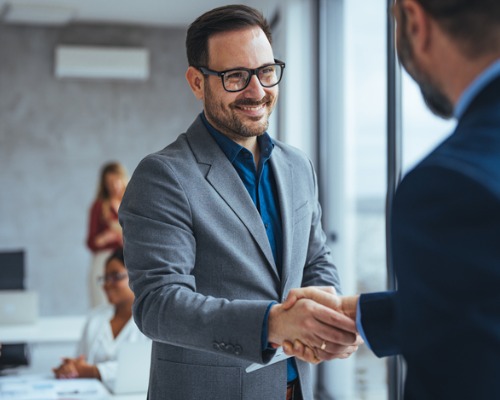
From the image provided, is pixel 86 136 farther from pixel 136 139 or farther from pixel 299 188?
pixel 299 188

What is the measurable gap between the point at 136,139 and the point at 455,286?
6683 mm

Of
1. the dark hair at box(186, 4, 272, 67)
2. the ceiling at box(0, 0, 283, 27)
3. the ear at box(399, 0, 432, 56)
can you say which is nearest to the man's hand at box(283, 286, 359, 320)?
the dark hair at box(186, 4, 272, 67)

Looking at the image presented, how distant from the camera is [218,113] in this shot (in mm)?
1721

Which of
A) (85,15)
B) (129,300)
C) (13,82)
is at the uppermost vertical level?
(85,15)

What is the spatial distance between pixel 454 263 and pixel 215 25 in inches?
41.8

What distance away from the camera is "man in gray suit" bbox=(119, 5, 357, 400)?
1.47 meters

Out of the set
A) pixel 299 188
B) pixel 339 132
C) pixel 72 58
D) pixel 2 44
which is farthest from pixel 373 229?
pixel 2 44

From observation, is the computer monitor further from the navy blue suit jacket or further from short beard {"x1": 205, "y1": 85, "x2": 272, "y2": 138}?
the navy blue suit jacket

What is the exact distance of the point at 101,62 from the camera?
7.14 meters

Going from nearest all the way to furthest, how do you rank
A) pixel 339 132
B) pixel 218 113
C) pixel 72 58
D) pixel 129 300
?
1. pixel 218 113
2. pixel 129 300
3. pixel 339 132
4. pixel 72 58

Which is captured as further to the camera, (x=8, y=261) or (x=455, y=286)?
(x=8, y=261)

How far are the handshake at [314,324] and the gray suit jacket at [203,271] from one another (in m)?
0.05

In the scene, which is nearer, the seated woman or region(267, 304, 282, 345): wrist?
region(267, 304, 282, 345): wrist

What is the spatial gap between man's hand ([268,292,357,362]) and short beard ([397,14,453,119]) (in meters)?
0.60
